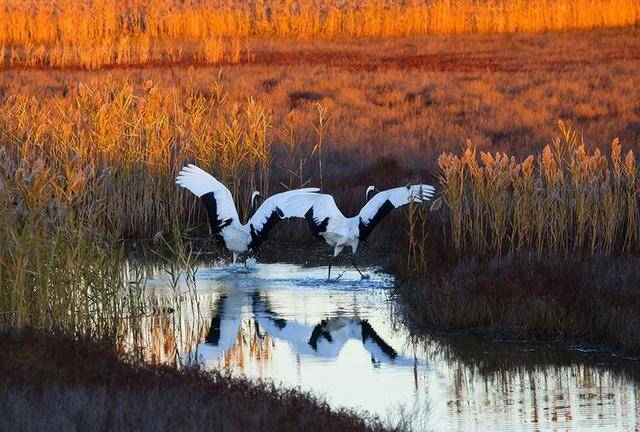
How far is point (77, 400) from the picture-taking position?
580 centimetres

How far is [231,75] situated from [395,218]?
11.9m

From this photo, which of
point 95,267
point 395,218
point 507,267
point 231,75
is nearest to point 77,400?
point 95,267

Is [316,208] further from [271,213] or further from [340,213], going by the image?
[271,213]

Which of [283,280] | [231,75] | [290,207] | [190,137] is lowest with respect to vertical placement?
[283,280]

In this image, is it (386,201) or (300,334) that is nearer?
(300,334)

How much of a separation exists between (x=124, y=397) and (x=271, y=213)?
5.12 m

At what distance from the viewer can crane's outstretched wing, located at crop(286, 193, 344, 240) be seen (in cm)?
1100

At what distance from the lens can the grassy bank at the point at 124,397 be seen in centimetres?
559

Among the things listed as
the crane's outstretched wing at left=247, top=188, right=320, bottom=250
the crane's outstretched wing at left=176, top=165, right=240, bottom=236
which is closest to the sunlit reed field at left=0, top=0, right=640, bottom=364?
the crane's outstretched wing at left=176, top=165, right=240, bottom=236

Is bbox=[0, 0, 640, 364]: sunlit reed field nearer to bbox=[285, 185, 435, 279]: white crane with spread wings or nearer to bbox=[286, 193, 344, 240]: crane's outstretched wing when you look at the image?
bbox=[285, 185, 435, 279]: white crane with spread wings

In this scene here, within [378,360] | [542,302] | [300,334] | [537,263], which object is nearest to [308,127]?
[537,263]

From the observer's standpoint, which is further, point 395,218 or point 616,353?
point 395,218

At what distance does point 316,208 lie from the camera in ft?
36.3

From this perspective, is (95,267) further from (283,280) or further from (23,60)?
(23,60)
